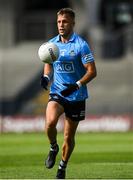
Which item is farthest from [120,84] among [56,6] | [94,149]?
[94,149]

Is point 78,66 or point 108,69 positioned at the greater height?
point 78,66

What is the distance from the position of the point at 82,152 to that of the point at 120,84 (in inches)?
675

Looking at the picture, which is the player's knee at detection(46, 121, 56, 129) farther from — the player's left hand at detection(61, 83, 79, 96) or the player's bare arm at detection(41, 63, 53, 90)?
the player's bare arm at detection(41, 63, 53, 90)

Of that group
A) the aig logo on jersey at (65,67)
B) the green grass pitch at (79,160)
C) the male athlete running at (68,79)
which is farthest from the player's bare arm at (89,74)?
the green grass pitch at (79,160)

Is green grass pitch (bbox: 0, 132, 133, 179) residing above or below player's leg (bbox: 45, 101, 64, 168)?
below

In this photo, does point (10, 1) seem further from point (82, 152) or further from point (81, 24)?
point (82, 152)

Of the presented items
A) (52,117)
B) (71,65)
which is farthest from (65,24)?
(52,117)

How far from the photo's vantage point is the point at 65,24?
41.1 feet

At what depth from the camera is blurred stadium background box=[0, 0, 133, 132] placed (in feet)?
121

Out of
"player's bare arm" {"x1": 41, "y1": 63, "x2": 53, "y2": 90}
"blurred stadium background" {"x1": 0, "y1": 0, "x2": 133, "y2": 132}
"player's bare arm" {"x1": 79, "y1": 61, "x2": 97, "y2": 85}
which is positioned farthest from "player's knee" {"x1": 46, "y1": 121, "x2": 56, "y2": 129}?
"blurred stadium background" {"x1": 0, "y1": 0, "x2": 133, "y2": 132}

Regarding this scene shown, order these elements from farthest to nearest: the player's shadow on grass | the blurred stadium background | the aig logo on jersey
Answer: the blurred stadium background, the player's shadow on grass, the aig logo on jersey

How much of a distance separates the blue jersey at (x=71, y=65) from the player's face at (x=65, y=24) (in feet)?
0.45

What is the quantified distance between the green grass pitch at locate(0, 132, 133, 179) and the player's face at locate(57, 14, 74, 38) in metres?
2.09

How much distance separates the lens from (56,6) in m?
41.6
